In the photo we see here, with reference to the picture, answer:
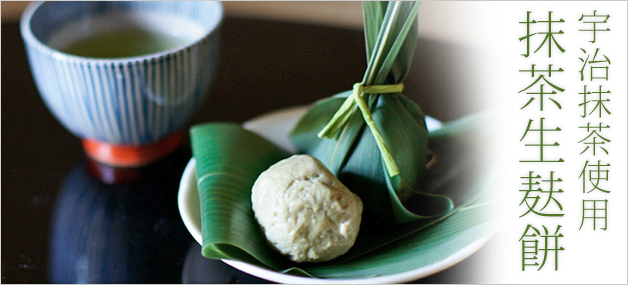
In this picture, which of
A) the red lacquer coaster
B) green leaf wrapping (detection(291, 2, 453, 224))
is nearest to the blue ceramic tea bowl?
the red lacquer coaster

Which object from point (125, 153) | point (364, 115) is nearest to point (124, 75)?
point (125, 153)

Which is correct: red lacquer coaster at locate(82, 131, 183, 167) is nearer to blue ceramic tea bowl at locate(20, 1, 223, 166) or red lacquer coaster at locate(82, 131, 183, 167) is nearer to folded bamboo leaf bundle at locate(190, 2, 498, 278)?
blue ceramic tea bowl at locate(20, 1, 223, 166)

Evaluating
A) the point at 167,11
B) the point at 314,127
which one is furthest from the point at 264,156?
the point at 167,11

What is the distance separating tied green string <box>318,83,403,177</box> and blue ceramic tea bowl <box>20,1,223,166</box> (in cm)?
23

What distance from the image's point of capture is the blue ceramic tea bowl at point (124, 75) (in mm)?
759

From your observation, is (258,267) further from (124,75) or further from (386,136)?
(124,75)

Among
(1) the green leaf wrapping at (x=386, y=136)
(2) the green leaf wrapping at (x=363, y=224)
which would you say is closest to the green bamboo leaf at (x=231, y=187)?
(2) the green leaf wrapping at (x=363, y=224)

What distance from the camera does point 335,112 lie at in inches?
29.4

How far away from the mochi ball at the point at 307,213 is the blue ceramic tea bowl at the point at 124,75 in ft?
0.81

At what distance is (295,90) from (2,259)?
1.73 ft

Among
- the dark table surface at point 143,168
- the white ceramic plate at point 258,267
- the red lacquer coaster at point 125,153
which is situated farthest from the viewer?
the red lacquer coaster at point 125,153

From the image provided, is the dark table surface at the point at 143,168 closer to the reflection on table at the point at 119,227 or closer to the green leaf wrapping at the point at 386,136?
the reflection on table at the point at 119,227

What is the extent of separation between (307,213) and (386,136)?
138mm

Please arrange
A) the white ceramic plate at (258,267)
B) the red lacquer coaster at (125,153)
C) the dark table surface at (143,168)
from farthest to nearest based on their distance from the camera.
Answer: the red lacquer coaster at (125,153)
the dark table surface at (143,168)
the white ceramic plate at (258,267)
